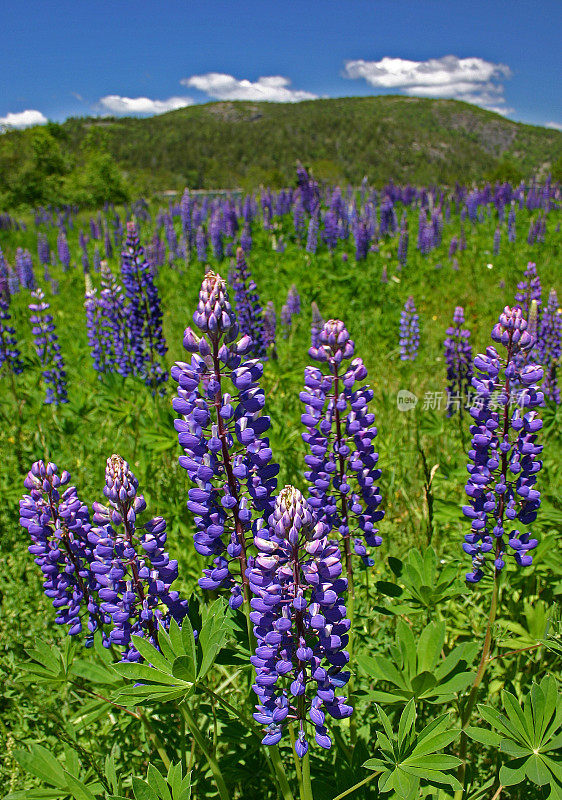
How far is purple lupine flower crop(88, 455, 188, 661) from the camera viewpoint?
154 cm

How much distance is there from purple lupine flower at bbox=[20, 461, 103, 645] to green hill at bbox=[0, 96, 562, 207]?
2573cm

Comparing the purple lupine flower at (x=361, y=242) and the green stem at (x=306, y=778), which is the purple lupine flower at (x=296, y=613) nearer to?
the green stem at (x=306, y=778)

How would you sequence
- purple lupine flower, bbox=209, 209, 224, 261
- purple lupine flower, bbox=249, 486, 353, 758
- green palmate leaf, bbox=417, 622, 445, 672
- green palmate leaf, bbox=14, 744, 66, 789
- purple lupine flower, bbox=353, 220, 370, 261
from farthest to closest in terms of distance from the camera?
purple lupine flower, bbox=209, 209, 224, 261 < purple lupine flower, bbox=353, 220, 370, 261 < green palmate leaf, bbox=417, 622, 445, 672 < green palmate leaf, bbox=14, 744, 66, 789 < purple lupine flower, bbox=249, 486, 353, 758

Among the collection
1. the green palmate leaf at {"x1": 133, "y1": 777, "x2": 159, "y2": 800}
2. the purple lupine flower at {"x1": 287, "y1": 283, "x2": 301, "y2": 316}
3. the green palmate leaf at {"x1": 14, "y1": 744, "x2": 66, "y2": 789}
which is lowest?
the green palmate leaf at {"x1": 14, "y1": 744, "x2": 66, "y2": 789}

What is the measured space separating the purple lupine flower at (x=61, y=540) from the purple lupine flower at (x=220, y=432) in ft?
2.02

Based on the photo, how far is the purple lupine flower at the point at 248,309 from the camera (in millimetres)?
4652

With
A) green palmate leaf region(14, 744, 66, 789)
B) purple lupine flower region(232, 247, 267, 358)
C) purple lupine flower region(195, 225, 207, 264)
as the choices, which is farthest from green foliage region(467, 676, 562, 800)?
purple lupine flower region(195, 225, 207, 264)

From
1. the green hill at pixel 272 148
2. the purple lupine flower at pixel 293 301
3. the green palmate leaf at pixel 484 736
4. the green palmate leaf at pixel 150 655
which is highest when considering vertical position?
the green hill at pixel 272 148

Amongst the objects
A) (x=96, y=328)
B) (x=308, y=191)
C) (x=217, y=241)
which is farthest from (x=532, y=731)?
(x=308, y=191)

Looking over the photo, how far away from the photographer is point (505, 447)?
6.00 feet

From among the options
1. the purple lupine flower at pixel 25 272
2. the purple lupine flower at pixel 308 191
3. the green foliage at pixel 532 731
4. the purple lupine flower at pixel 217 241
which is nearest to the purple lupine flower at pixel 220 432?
the green foliage at pixel 532 731

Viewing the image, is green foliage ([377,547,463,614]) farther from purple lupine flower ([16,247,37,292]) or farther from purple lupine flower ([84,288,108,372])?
purple lupine flower ([16,247,37,292])

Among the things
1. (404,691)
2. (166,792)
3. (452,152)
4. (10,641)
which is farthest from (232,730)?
(452,152)

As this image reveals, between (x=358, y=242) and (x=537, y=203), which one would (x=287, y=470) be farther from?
(x=537, y=203)
